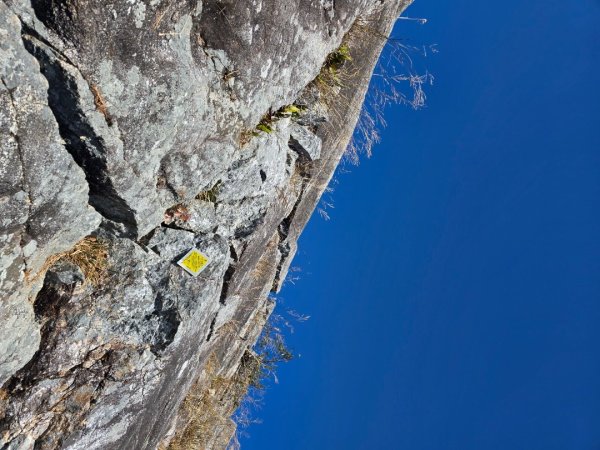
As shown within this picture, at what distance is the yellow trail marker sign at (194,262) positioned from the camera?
3668mm

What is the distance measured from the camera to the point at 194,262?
12.2 ft

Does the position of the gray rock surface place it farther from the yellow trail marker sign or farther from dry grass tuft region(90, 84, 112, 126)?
the yellow trail marker sign

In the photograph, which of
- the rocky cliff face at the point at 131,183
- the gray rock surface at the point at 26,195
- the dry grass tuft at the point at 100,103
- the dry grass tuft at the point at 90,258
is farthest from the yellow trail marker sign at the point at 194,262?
the dry grass tuft at the point at 100,103

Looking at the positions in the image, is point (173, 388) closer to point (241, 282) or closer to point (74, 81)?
point (241, 282)

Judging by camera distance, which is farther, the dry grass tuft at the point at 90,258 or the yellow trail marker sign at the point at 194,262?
the yellow trail marker sign at the point at 194,262

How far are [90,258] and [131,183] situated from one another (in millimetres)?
619

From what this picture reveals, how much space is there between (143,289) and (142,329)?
267 millimetres

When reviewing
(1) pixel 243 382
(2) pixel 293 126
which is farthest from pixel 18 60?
(1) pixel 243 382

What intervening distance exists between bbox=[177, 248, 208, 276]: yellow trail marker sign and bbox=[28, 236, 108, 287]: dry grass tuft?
540 mm

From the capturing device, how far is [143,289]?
3.44m

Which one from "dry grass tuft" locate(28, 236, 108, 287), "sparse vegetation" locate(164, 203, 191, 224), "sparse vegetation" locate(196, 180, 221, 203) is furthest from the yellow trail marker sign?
"dry grass tuft" locate(28, 236, 108, 287)

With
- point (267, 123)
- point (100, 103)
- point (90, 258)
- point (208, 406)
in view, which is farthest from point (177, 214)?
point (208, 406)

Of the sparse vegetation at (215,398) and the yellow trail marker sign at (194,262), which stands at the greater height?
the yellow trail marker sign at (194,262)

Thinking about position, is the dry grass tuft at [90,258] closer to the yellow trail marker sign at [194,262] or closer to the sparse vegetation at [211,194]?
the yellow trail marker sign at [194,262]
